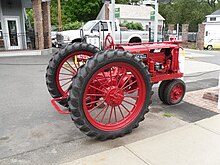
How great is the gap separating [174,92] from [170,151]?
6.73 feet

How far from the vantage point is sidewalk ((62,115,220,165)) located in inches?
118

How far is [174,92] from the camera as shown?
199 inches

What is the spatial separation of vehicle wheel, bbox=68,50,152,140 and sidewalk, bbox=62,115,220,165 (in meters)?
0.36

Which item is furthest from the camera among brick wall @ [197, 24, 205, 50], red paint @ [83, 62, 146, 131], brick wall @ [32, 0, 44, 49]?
brick wall @ [197, 24, 205, 50]

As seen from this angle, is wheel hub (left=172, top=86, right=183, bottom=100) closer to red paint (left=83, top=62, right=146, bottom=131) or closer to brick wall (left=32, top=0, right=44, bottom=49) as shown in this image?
red paint (left=83, top=62, right=146, bottom=131)

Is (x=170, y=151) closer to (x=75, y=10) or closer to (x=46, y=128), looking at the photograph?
(x=46, y=128)

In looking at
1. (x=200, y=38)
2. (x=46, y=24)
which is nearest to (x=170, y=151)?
(x=46, y=24)

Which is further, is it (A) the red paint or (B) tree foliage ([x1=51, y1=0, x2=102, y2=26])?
(B) tree foliage ([x1=51, y1=0, x2=102, y2=26])

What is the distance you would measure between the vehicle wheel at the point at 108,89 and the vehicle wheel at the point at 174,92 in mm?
1232

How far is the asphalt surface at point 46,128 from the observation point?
3.21 m

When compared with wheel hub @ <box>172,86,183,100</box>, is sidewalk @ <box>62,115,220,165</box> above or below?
below

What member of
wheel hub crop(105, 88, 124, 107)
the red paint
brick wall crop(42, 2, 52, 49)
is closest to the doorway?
brick wall crop(42, 2, 52, 49)

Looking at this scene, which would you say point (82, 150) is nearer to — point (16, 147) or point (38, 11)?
point (16, 147)

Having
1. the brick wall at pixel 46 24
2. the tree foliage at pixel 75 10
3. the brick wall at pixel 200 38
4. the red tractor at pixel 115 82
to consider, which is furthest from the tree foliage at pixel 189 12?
the red tractor at pixel 115 82
